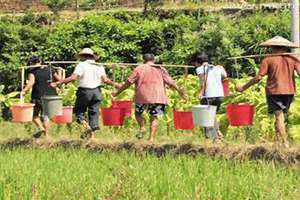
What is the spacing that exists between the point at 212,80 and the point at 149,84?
0.79 m

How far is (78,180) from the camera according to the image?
253 inches

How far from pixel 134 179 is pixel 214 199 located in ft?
2.51

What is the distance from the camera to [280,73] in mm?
7941

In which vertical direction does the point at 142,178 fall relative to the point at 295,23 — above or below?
below

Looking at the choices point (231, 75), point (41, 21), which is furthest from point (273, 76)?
point (41, 21)

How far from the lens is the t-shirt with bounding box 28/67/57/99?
9766 mm

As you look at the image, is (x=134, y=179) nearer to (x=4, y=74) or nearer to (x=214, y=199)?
(x=214, y=199)

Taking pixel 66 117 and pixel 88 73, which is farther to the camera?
pixel 66 117

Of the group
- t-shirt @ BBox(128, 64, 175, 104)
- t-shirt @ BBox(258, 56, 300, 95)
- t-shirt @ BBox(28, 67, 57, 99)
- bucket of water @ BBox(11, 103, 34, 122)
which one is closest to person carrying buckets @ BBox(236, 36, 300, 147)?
t-shirt @ BBox(258, 56, 300, 95)

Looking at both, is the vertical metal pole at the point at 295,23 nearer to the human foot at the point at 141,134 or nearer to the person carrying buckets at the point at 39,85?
the human foot at the point at 141,134

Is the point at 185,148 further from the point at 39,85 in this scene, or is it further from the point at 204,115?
the point at 39,85

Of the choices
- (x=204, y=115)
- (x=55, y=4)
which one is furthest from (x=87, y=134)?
(x=55, y=4)

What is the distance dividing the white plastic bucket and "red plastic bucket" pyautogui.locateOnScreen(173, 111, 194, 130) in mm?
657

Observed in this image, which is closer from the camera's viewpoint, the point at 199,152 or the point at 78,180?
the point at 78,180
